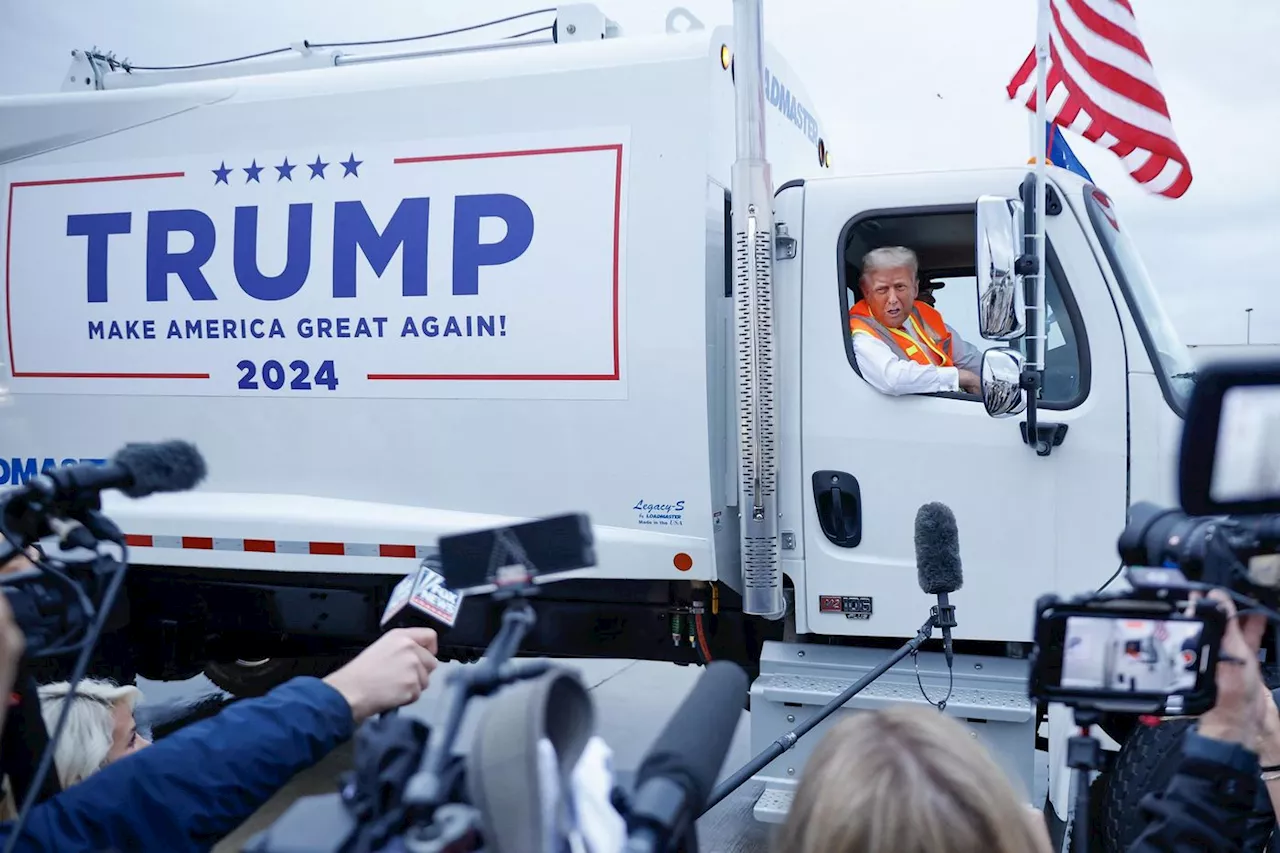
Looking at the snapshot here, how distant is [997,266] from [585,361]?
1416 millimetres

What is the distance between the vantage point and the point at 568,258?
3.70 meters

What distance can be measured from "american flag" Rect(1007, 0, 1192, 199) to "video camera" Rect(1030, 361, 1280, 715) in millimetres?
3175

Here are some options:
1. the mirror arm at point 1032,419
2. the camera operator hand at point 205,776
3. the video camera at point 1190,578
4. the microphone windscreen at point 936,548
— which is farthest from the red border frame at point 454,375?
the video camera at point 1190,578

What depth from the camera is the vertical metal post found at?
3.51 metres

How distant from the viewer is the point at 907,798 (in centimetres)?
112

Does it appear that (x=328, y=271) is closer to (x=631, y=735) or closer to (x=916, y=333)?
(x=916, y=333)

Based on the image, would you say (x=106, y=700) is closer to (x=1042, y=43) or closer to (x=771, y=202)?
(x=771, y=202)

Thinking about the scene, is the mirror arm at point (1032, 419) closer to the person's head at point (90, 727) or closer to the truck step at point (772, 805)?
the truck step at point (772, 805)

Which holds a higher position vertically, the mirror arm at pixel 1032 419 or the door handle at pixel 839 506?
the mirror arm at pixel 1032 419

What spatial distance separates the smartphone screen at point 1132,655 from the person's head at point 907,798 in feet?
0.91

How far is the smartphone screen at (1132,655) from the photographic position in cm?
137

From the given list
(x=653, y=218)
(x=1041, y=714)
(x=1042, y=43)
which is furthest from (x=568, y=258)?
(x=1041, y=714)

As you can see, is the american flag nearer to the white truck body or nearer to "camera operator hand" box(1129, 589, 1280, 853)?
the white truck body

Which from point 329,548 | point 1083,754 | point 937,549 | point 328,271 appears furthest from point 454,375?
point 1083,754
